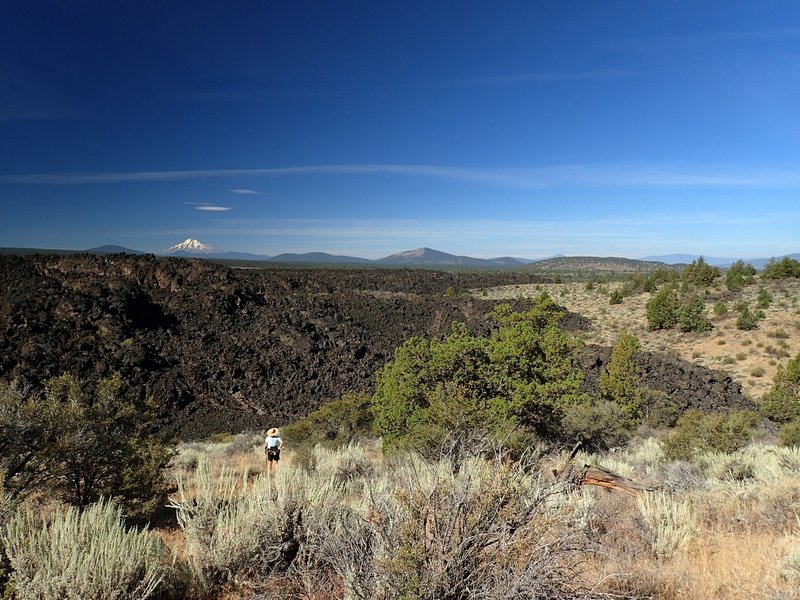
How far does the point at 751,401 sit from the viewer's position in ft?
70.4

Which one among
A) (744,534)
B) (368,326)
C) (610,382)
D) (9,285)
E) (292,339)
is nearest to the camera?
(744,534)

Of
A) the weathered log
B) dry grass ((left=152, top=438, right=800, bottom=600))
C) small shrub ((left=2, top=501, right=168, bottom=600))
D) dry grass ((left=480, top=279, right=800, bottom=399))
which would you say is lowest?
dry grass ((left=480, top=279, right=800, bottom=399))

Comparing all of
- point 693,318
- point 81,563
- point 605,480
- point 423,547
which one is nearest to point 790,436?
point 605,480

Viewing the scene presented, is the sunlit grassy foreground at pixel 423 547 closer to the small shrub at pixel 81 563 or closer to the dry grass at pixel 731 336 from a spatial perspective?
the small shrub at pixel 81 563

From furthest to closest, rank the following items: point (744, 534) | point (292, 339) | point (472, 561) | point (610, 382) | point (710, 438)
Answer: point (292, 339) < point (610, 382) < point (710, 438) < point (744, 534) < point (472, 561)

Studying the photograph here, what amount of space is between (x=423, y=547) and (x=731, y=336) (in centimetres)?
3602

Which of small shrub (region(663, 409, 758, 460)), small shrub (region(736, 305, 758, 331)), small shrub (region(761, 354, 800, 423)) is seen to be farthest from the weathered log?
small shrub (region(736, 305, 758, 331))

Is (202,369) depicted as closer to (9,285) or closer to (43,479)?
(9,285)

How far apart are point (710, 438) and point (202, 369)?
82.8ft

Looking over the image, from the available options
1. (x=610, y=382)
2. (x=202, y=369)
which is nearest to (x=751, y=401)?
(x=610, y=382)

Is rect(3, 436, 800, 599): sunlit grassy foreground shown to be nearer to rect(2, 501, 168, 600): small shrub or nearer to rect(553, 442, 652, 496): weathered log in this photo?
rect(2, 501, 168, 600): small shrub

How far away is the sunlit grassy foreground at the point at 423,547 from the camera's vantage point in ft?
8.48

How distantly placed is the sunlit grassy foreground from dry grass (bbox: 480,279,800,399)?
2364 cm

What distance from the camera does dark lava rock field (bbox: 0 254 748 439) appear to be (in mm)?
23906
